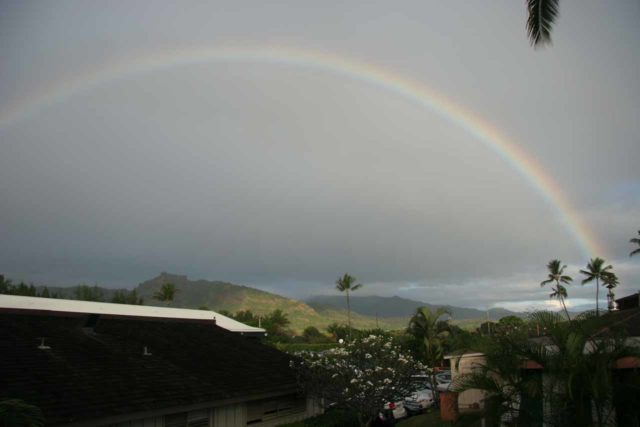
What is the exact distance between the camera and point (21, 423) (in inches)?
344

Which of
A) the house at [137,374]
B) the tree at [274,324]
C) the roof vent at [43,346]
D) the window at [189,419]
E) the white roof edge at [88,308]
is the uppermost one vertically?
the white roof edge at [88,308]

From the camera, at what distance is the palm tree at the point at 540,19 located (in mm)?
14289

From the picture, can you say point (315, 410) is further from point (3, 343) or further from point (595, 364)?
point (595, 364)

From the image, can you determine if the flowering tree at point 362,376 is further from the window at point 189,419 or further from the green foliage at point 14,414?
the green foliage at point 14,414

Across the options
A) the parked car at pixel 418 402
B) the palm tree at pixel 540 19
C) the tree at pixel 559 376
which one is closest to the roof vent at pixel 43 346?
the tree at pixel 559 376

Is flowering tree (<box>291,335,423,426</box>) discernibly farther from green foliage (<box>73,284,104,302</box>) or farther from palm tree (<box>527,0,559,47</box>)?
green foliage (<box>73,284,104,302</box>)

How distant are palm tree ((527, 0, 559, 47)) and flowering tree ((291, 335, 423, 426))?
14.5m

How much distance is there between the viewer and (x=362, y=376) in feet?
71.9

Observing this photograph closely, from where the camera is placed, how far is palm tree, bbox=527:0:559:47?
14289 millimetres

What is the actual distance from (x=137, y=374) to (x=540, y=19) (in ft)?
57.3

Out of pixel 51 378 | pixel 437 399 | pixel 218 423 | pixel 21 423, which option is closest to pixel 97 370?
pixel 51 378

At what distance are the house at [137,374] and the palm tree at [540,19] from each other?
15981 mm

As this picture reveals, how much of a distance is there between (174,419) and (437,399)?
24.8 meters

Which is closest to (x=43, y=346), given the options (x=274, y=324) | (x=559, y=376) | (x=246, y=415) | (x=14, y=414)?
(x=246, y=415)
